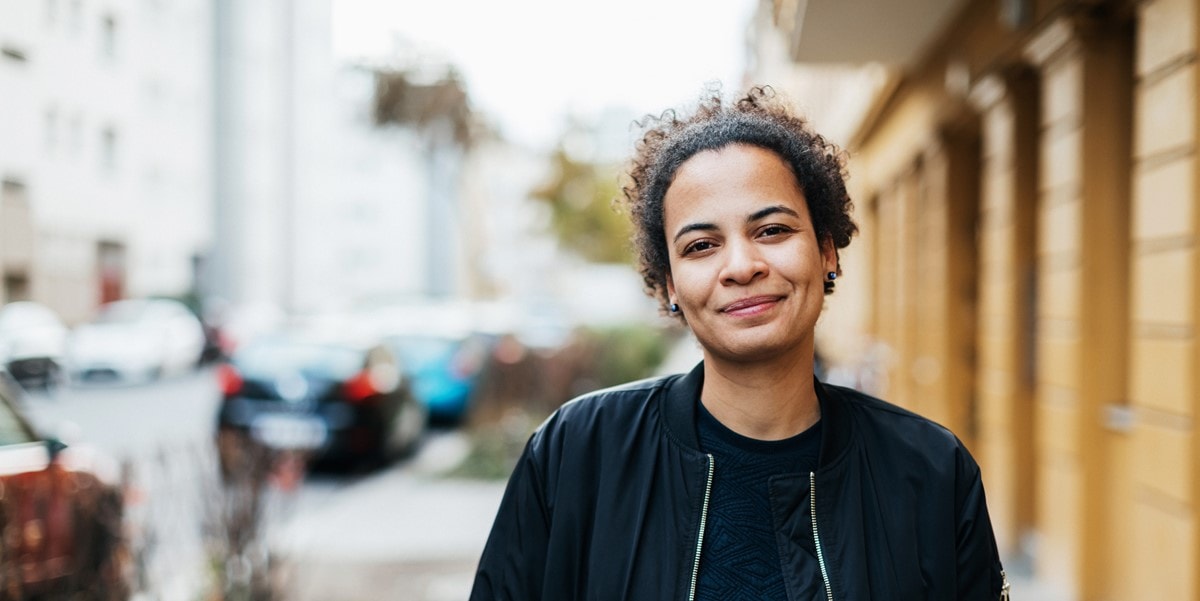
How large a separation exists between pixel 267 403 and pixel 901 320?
7.18 m

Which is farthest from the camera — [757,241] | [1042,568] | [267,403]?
[267,403]

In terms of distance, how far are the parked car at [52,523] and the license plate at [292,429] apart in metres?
5.67

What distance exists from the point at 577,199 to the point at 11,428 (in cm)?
3144

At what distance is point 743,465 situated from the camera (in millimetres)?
2029

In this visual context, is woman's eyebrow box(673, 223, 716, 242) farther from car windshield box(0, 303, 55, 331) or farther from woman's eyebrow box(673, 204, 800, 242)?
car windshield box(0, 303, 55, 331)

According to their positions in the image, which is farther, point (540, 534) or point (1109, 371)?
point (1109, 371)

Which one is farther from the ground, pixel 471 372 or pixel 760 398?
pixel 760 398

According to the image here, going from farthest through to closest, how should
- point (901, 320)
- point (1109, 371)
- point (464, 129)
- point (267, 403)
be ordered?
1. point (464, 129)
2. point (901, 320)
3. point (267, 403)
4. point (1109, 371)

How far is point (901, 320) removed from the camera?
1277 cm

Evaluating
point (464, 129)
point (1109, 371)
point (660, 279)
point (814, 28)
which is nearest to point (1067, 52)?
point (1109, 371)

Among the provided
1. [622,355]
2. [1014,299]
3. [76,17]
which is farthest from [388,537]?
[622,355]

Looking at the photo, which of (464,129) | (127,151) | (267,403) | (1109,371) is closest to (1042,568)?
(1109,371)

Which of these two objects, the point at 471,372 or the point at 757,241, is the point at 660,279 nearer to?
the point at 757,241

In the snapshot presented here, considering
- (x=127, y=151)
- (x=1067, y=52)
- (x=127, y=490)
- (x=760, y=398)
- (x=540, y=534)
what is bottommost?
(x=127, y=490)
